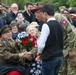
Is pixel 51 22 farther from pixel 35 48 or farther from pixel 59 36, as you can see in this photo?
pixel 35 48

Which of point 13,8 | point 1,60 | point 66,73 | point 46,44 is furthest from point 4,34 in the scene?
point 13,8

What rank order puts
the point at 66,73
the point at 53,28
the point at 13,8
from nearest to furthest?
the point at 53,28 < the point at 66,73 < the point at 13,8

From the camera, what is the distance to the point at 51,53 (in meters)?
5.85

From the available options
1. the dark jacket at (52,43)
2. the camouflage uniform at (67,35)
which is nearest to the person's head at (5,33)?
the dark jacket at (52,43)

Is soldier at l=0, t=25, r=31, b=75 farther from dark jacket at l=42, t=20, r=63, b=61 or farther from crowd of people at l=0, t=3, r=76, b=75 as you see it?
dark jacket at l=42, t=20, r=63, b=61

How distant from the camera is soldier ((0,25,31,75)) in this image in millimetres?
5898

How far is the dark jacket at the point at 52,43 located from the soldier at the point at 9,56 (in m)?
0.45

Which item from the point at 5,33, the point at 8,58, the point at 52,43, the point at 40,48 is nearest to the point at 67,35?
the point at 52,43

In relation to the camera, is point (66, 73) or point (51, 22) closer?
point (51, 22)

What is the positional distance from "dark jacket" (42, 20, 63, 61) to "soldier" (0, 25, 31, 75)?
45cm

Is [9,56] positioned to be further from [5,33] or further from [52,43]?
[52,43]

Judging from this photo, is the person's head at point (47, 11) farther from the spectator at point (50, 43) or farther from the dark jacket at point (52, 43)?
the dark jacket at point (52, 43)

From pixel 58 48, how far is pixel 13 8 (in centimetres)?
376

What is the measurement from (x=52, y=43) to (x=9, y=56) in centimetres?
86
